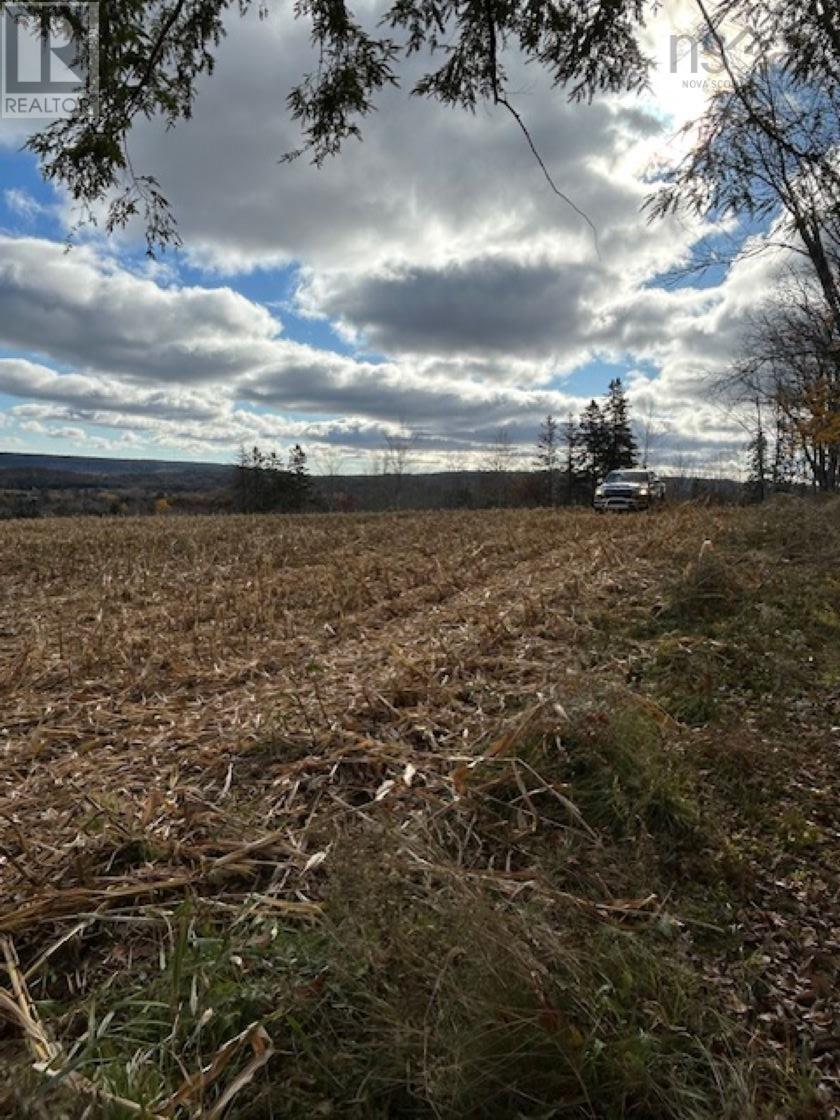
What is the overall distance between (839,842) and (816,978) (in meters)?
1.00

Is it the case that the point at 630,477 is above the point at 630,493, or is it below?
above

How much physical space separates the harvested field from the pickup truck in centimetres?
1666

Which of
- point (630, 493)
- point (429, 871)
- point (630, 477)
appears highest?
point (630, 477)

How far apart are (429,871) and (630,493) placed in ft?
72.1

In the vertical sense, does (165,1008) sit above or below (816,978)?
above

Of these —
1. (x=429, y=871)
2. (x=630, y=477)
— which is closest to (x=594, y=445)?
(x=630, y=477)

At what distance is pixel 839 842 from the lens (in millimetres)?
3195

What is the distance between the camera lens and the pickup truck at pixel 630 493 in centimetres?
2270

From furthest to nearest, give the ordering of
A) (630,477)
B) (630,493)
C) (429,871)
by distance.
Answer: (630,477) < (630,493) < (429,871)

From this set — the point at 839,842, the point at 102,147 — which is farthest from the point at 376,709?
the point at 102,147

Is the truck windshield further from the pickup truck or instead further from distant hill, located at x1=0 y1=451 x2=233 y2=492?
distant hill, located at x1=0 y1=451 x2=233 y2=492

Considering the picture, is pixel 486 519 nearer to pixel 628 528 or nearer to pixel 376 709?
pixel 628 528

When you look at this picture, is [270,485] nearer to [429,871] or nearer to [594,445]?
[594,445]

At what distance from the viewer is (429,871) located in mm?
2557
